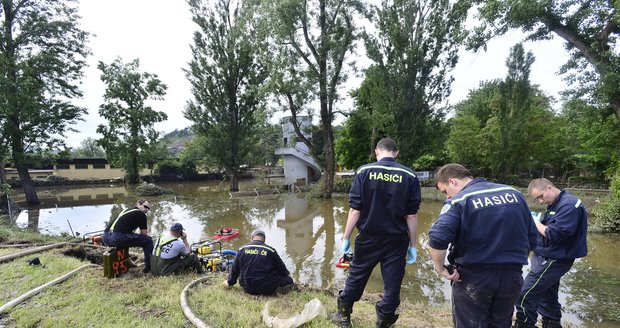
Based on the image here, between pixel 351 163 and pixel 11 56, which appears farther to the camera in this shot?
pixel 351 163

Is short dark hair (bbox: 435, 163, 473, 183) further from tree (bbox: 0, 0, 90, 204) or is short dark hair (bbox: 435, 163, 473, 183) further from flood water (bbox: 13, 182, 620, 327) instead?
tree (bbox: 0, 0, 90, 204)

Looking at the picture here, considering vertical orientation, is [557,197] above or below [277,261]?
above

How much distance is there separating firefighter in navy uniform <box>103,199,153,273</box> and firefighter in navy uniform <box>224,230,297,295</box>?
1.97m

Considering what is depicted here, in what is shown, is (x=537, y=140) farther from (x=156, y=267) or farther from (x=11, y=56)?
(x=11, y=56)

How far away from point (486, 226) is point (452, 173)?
53 cm

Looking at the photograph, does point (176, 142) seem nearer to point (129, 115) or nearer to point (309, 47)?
point (129, 115)

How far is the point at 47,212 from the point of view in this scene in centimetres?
1620

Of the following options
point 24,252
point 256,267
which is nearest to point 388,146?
point 256,267

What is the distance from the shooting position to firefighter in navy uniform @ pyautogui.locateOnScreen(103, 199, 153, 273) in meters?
5.21

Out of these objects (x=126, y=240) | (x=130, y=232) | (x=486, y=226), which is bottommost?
(x=126, y=240)

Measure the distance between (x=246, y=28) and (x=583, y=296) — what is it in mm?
22869

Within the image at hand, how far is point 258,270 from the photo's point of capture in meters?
4.30

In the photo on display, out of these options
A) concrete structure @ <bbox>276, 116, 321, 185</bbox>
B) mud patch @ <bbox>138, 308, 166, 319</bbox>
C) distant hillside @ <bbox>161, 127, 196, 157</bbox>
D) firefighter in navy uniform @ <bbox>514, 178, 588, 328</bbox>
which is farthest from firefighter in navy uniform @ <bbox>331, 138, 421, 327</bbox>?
distant hillside @ <bbox>161, 127, 196, 157</bbox>

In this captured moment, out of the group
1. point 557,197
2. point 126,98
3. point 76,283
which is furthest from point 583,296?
point 126,98
